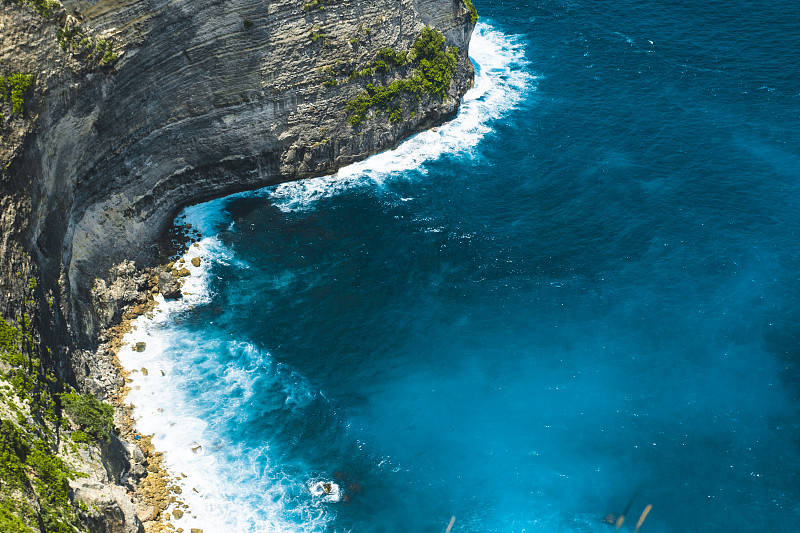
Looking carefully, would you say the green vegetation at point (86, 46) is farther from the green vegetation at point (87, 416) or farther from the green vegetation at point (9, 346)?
the green vegetation at point (87, 416)

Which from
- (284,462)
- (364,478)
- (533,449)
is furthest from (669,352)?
(284,462)

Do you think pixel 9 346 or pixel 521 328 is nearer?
pixel 9 346

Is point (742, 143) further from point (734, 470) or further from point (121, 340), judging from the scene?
point (121, 340)

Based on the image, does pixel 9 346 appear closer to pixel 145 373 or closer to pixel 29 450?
pixel 29 450

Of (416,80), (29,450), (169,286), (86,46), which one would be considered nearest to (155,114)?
(86,46)

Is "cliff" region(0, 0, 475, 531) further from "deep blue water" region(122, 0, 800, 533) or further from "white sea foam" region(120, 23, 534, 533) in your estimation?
"deep blue water" region(122, 0, 800, 533)

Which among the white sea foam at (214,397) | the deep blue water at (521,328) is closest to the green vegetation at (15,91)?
the white sea foam at (214,397)
